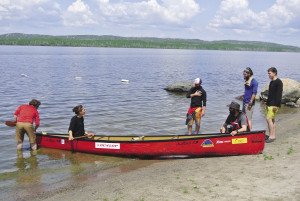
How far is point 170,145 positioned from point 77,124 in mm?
3441

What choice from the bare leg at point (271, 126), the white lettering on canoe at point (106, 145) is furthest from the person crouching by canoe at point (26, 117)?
the bare leg at point (271, 126)

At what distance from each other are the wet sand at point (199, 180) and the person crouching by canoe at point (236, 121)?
2.97 feet

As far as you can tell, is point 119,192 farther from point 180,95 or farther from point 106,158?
point 180,95

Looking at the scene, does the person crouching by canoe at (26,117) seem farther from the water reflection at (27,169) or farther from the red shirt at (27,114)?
the water reflection at (27,169)

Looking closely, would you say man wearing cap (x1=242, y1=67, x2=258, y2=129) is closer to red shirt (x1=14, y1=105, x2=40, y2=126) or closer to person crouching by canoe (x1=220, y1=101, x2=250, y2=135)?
person crouching by canoe (x1=220, y1=101, x2=250, y2=135)

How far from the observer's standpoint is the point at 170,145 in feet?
42.2

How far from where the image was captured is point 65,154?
1439cm

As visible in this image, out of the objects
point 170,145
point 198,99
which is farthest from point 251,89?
point 170,145

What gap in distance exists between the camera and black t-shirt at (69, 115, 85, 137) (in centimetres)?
1383

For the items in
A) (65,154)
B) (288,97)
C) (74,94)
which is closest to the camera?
(65,154)

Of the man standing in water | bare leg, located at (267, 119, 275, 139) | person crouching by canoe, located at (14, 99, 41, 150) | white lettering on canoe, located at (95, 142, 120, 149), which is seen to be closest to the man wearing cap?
the man standing in water

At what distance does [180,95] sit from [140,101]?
508 cm

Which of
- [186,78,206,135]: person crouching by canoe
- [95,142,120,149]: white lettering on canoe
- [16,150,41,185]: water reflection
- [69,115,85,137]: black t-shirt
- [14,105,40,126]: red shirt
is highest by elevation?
[186,78,206,135]: person crouching by canoe

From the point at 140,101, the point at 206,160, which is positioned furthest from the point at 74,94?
the point at 206,160
